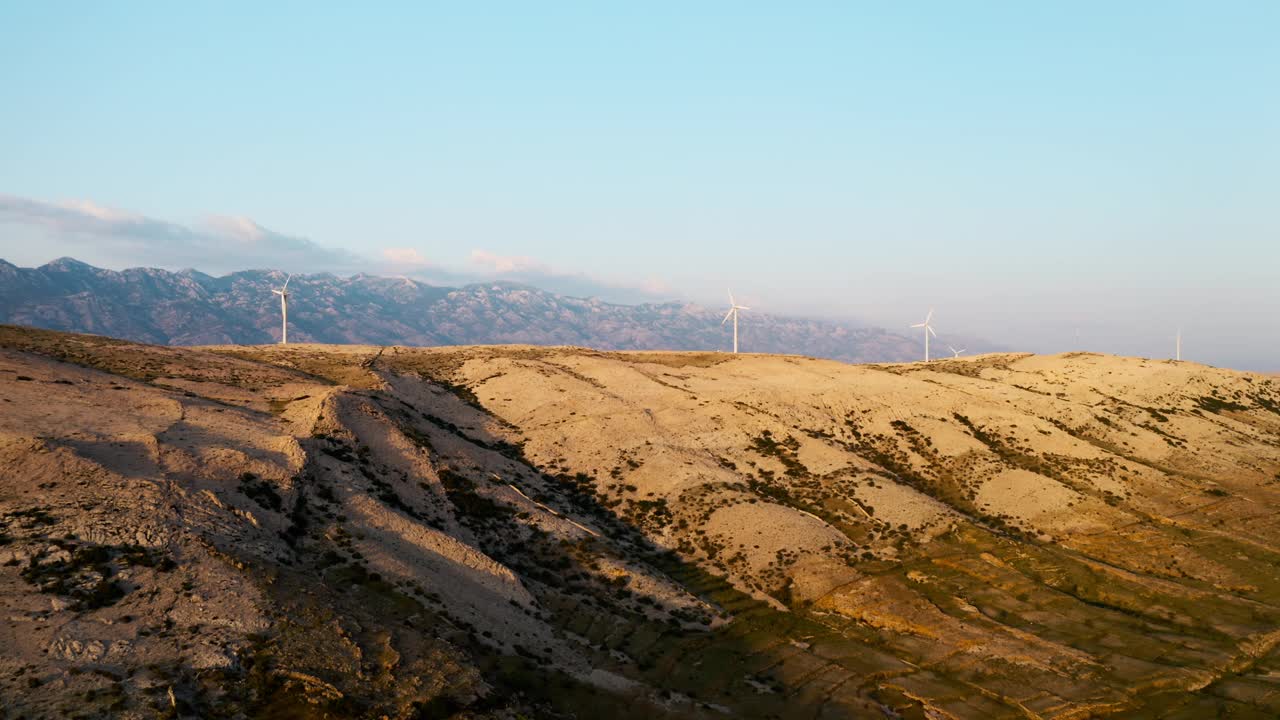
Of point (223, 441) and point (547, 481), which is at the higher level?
point (223, 441)

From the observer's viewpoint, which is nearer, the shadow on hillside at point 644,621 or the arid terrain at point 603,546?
the arid terrain at point 603,546

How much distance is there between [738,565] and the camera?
67.9 m

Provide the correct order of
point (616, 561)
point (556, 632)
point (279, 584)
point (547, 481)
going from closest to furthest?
point (279, 584), point (556, 632), point (616, 561), point (547, 481)

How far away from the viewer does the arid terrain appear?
114 feet

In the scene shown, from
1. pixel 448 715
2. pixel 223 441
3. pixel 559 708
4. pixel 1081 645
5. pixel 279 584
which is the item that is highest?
pixel 223 441

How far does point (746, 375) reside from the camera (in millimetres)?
123812

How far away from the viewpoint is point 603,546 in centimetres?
6556

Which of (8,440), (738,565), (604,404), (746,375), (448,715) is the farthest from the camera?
(746,375)

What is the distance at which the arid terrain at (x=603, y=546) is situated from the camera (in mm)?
34781

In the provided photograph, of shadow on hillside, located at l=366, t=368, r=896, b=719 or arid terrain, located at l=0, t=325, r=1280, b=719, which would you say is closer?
arid terrain, located at l=0, t=325, r=1280, b=719

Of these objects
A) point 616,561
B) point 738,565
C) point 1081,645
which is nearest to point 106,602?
point 616,561

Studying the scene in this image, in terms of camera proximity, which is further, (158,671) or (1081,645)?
(1081,645)

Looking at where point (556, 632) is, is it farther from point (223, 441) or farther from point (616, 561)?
point (223, 441)

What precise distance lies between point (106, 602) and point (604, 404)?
2746 inches
